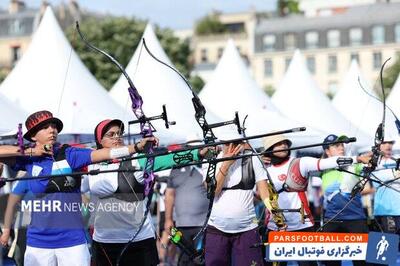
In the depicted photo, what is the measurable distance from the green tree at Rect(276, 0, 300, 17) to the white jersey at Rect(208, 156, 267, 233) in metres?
88.2

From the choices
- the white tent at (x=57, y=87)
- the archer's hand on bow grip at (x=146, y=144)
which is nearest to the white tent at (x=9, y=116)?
the white tent at (x=57, y=87)

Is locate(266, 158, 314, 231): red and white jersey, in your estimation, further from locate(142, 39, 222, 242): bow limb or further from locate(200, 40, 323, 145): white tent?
locate(200, 40, 323, 145): white tent

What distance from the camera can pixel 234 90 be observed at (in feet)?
66.2

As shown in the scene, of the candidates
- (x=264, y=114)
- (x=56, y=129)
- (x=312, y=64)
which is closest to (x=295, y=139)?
(x=264, y=114)

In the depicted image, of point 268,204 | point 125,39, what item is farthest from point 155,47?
point 125,39

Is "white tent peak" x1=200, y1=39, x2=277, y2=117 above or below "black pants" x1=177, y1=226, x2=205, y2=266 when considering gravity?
above

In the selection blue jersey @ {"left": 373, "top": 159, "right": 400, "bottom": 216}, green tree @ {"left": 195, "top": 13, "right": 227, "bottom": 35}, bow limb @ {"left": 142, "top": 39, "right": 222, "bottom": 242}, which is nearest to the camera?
bow limb @ {"left": 142, "top": 39, "right": 222, "bottom": 242}

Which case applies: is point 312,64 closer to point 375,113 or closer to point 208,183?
point 375,113

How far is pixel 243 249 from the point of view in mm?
8312

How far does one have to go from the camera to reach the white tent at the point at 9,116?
534 inches

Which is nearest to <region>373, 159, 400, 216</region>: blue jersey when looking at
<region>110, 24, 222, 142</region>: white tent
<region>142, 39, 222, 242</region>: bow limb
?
<region>142, 39, 222, 242</region>: bow limb

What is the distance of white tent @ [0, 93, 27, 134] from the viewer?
44.5 ft

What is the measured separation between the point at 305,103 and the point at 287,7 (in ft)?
257

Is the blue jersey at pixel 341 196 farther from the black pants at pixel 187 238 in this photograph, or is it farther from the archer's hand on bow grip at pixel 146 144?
the archer's hand on bow grip at pixel 146 144
